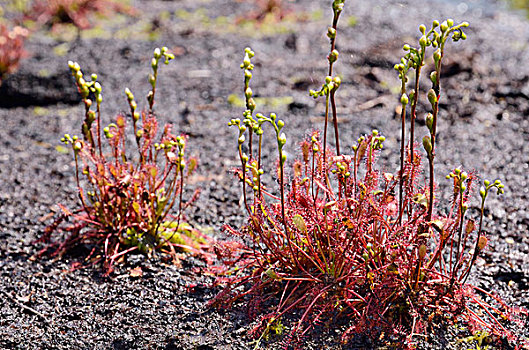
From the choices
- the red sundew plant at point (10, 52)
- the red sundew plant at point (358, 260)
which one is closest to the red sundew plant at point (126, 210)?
the red sundew plant at point (358, 260)

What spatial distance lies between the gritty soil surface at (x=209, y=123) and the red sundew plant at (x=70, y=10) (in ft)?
0.88

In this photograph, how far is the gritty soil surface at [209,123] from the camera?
239 centimetres

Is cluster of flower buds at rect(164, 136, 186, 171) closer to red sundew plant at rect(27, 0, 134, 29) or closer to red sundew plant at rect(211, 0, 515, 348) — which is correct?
red sundew plant at rect(211, 0, 515, 348)

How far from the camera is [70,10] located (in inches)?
254

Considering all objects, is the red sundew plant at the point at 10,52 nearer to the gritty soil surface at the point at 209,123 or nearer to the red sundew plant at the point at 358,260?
the gritty soil surface at the point at 209,123

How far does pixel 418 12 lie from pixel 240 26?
2.30 meters

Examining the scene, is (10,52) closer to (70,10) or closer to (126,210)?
(70,10)

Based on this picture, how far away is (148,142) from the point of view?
2.73 metres

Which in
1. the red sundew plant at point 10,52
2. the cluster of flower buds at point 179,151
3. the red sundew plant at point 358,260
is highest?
the red sundew plant at point 10,52

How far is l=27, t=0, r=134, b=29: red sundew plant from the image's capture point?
642 centimetres

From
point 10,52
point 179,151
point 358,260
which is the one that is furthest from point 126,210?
point 10,52

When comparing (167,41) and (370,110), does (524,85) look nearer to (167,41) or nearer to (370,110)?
(370,110)

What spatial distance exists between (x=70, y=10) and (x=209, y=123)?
9.81 feet

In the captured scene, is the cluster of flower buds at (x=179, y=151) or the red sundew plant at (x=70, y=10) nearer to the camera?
the cluster of flower buds at (x=179, y=151)
